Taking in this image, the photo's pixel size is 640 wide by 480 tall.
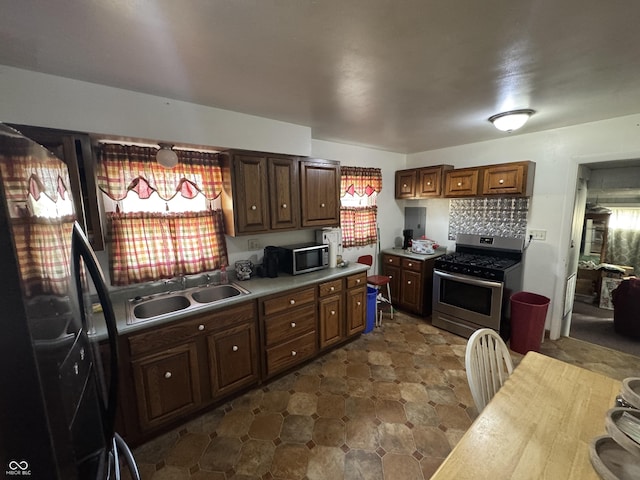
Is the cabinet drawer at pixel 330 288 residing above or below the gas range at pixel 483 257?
below

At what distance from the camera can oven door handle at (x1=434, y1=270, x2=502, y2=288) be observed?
283cm

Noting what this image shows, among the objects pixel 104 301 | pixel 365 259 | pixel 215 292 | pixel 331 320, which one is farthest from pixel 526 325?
pixel 104 301

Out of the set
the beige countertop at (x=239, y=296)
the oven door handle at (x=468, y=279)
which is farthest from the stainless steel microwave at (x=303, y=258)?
the oven door handle at (x=468, y=279)

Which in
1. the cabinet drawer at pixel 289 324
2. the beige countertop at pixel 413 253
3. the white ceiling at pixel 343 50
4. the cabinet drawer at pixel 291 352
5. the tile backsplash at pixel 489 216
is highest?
the white ceiling at pixel 343 50

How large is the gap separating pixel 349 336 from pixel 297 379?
773mm

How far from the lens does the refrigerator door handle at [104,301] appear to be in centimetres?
74

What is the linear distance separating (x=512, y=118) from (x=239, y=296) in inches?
110

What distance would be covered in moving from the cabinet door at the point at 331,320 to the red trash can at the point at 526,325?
1.87 metres

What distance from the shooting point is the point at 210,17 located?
1.06 metres

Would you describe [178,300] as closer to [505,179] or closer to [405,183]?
[405,183]

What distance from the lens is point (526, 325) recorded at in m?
2.73

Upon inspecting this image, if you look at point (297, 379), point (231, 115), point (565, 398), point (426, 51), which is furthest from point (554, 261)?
point (231, 115)

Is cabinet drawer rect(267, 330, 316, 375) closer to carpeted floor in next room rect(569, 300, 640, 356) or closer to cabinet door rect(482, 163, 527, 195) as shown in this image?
cabinet door rect(482, 163, 527, 195)

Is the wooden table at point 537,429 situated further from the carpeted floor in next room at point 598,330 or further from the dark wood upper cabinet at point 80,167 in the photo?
the carpeted floor in next room at point 598,330
